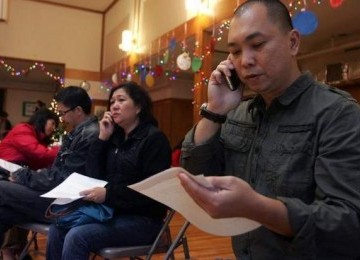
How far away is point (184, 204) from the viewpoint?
2.61 feet

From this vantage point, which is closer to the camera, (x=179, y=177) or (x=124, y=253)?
(x=179, y=177)

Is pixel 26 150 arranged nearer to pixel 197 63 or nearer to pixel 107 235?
pixel 107 235

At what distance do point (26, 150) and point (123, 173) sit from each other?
1.19m

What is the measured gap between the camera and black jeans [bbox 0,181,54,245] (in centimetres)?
225

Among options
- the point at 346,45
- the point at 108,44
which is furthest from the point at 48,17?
the point at 346,45

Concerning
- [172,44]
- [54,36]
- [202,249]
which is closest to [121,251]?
[202,249]

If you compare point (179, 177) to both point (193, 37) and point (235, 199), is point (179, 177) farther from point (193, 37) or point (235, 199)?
point (193, 37)

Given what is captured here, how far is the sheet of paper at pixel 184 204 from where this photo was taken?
29.2 inches

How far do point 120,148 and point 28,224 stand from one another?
29.1 inches

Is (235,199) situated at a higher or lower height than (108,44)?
lower

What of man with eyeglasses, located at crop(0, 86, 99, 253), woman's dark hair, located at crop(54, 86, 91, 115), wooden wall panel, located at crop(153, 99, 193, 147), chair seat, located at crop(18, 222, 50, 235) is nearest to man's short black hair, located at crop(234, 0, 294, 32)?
man with eyeglasses, located at crop(0, 86, 99, 253)

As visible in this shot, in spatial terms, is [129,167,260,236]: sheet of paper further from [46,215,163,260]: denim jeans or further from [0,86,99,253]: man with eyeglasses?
[0,86,99,253]: man with eyeglasses

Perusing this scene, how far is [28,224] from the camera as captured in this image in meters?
2.27

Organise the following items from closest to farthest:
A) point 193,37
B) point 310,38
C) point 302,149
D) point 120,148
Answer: point 302,149 < point 120,148 < point 193,37 < point 310,38
